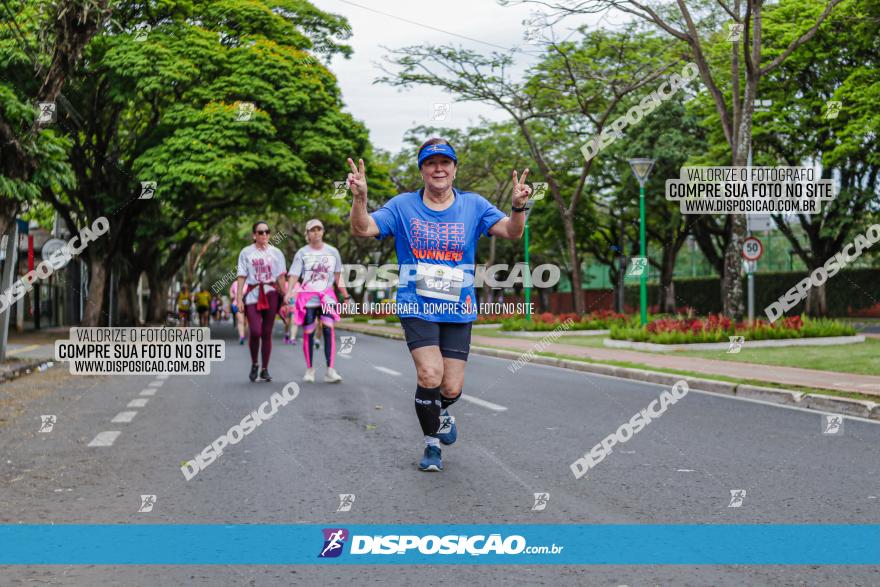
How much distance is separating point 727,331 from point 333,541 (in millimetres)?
17117

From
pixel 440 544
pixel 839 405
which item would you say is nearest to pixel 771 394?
pixel 839 405

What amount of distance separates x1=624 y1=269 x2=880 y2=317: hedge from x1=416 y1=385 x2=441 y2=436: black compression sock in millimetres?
36175

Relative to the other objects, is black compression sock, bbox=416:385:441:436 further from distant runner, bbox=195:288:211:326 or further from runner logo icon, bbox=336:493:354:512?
distant runner, bbox=195:288:211:326

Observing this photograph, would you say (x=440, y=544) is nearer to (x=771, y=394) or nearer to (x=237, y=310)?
(x=771, y=394)

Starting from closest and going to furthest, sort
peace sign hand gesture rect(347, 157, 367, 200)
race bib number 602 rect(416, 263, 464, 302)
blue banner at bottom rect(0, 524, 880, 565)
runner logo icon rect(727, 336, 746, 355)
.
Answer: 1. blue banner at bottom rect(0, 524, 880, 565)
2. peace sign hand gesture rect(347, 157, 367, 200)
3. race bib number 602 rect(416, 263, 464, 302)
4. runner logo icon rect(727, 336, 746, 355)

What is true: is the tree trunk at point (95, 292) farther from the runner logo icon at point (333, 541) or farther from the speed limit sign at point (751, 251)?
the runner logo icon at point (333, 541)

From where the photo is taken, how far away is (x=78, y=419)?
9.49 m

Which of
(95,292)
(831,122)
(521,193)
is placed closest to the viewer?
(521,193)

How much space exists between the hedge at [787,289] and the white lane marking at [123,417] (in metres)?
34.8

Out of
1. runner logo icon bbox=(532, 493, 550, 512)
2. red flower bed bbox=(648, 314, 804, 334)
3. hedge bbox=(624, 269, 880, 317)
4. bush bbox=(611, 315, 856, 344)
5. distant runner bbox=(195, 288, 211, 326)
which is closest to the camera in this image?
runner logo icon bbox=(532, 493, 550, 512)

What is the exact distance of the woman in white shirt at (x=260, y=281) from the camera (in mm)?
12359

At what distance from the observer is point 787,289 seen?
42969 millimetres

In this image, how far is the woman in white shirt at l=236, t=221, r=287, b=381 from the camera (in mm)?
12359

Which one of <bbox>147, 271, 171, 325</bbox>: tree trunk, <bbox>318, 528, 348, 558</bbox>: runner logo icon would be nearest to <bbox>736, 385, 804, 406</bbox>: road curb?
<bbox>318, 528, 348, 558</bbox>: runner logo icon
